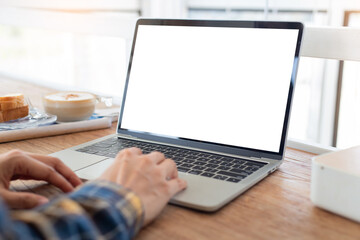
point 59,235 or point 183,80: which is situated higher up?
point 183,80

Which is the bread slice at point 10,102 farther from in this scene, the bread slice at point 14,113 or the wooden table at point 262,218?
the wooden table at point 262,218

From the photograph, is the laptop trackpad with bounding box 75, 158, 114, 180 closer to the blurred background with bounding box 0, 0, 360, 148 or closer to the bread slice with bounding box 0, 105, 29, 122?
the bread slice with bounding box 0, 105, 29, 122

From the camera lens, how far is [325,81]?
2934mm

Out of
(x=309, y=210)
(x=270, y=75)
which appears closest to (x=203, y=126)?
(x=270, y=75)

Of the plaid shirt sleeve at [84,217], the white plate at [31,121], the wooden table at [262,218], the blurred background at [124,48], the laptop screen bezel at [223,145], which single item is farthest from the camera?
the blurred background at [124,48]

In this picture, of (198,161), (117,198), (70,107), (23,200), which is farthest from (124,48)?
(117,198)

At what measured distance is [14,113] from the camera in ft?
3.61

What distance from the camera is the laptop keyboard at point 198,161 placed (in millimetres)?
763

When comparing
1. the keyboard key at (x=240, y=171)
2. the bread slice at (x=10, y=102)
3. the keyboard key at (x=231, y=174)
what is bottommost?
the keyboard key at (x=231, y=174)

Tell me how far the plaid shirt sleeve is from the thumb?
12 centimetres

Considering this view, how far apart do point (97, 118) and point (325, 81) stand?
216 centimetres

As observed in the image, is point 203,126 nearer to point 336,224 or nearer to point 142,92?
point 142,92

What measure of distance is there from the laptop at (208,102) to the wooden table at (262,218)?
0.03 meters

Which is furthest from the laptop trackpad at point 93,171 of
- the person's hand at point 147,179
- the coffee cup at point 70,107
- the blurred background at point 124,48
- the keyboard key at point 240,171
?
the blurred background at point 124,48
